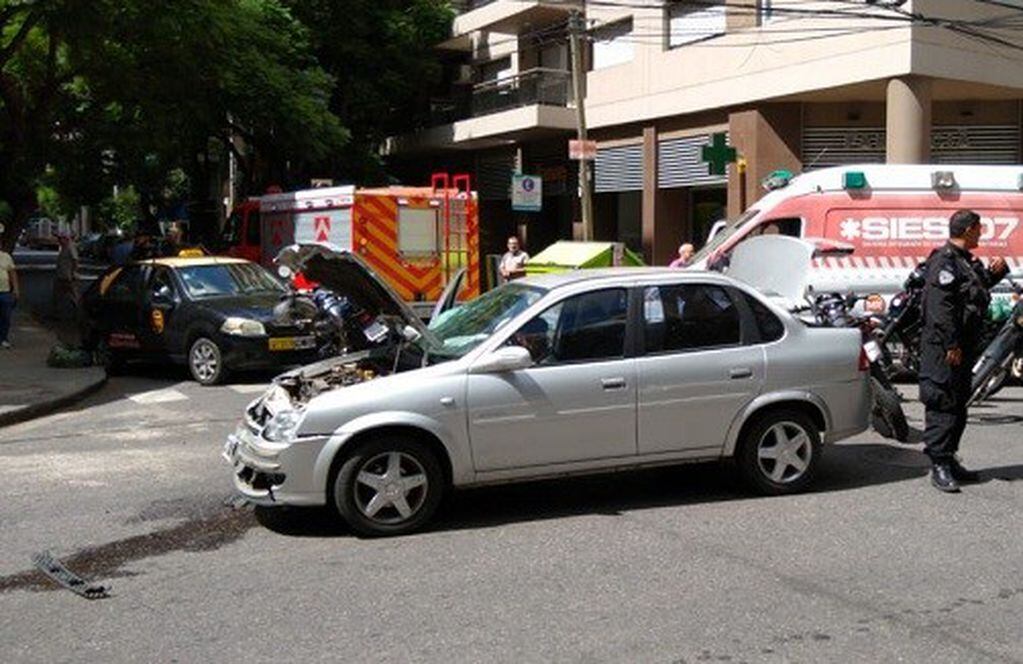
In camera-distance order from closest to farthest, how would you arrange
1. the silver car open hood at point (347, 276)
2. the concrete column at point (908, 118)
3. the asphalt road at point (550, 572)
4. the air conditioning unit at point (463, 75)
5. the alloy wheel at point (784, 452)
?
the asphalt road at point (550, 572), the silver car open hood at point (347, 276), the alloy wheel at point (784, 452), the concrete column at point (908, 118), the air conditioning unit at point (463, 75)

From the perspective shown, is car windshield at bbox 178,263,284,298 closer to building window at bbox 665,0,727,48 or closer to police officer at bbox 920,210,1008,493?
police officer at bbox 920,210,1008,493

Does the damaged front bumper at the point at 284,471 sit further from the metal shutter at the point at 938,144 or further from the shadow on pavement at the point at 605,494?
the metal shutter at the point at 938,144

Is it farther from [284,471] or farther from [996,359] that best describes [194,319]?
[996,359]

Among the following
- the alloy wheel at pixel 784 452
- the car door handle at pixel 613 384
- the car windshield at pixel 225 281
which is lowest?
the alloy wheel at pixel 784 452

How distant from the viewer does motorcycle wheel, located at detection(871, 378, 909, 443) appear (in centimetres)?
875

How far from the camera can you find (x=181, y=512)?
294 inches

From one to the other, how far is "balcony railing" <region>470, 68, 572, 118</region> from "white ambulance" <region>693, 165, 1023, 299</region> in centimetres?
1599

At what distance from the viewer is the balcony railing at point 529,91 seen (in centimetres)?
2891

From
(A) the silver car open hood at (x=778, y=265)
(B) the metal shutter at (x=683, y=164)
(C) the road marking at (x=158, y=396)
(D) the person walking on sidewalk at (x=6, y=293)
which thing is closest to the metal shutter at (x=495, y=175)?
(B) the metal shutter at (x=683, y=164)

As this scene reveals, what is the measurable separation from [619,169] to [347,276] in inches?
813

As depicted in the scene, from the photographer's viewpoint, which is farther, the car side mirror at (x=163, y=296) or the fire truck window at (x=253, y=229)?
the fire truck window at (x=253, y=229)

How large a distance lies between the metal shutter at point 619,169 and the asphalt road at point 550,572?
18.8 metres

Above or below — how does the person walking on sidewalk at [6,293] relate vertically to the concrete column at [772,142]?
below

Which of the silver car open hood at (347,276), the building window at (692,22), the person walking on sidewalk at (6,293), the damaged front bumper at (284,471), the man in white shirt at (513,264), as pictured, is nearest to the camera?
the damaged front bumper at (284,471)
